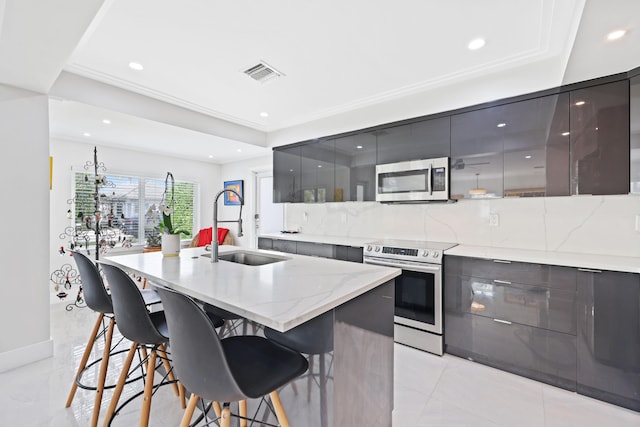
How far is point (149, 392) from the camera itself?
4.58ft

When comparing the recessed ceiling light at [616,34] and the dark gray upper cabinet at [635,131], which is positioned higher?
the recessed ceiling light at [616,34]

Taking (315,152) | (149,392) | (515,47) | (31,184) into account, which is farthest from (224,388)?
(315,152)

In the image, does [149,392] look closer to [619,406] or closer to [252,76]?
[252,76]

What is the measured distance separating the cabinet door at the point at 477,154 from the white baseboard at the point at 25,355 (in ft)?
12.5

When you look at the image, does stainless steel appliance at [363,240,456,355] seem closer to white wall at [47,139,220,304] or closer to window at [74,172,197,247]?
window at [74,172,197,247]

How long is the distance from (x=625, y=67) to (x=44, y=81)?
165 inches

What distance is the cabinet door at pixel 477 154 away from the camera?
8.38 ft

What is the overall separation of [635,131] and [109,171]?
6.14 metres

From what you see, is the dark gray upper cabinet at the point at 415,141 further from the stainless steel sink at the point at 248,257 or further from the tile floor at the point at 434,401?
the tile floor at the point at 434,401

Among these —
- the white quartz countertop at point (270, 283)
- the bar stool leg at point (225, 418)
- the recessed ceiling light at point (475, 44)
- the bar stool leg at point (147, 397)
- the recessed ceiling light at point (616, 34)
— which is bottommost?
the bar stool leg at point (147, 397)

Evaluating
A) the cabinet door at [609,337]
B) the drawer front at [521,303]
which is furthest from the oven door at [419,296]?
the cabinet door at [609,337]

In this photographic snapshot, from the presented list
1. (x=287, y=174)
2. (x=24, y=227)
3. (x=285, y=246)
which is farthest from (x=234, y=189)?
(x=24, y=227)

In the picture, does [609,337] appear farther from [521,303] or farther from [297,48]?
[297,48]

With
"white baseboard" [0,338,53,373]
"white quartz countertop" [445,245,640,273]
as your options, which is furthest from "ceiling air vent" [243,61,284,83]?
"white baseboard" [0,338,53,373]
